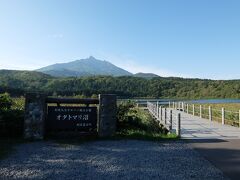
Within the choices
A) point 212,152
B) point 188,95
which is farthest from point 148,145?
point 188,95

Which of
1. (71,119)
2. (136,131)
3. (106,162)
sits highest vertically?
(71,119)

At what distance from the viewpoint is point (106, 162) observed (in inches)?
318

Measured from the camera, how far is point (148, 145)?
10742 millimetres

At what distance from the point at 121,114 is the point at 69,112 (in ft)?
9.04

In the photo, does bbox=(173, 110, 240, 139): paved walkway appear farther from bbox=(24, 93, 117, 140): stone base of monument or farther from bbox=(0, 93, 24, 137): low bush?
bbox=(0, 93, 24, 137): low bush

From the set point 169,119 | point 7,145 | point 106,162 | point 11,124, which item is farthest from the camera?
point 169,119

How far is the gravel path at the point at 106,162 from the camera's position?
689cm

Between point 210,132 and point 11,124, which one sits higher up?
→ point 11,124

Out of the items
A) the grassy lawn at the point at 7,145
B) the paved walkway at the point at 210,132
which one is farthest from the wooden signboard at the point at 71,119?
the paved walkway at the point at 210,132

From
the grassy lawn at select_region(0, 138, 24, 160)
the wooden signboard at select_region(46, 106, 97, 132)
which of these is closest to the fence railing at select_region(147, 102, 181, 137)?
the wooden signboard at select_region(46, 106, 97, 132)

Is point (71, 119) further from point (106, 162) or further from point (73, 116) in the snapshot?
point (106, 162)

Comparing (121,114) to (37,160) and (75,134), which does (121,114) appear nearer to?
(75,134)

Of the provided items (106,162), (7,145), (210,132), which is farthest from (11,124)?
(210,132)

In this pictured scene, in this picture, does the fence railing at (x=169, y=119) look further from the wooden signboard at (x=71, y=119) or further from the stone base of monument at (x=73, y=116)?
the wooden signboard at (x=71, y=119)
